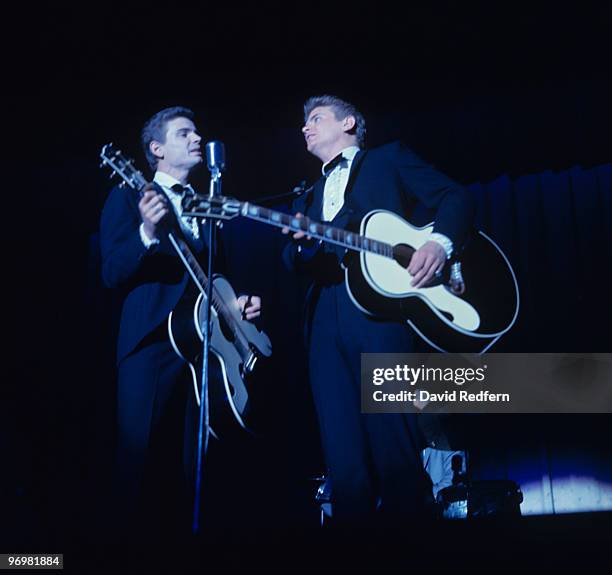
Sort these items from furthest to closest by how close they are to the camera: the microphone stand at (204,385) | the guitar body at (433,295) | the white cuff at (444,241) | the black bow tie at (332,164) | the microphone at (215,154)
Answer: the black bow tie at (332,164) → the white cuff at (444,241) → the guitar body at (433,295) → the microphone at (215,154) → the microphone stand at (204,385)

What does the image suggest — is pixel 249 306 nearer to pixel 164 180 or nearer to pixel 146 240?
pixel 146 240

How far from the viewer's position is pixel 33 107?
4.02 meters

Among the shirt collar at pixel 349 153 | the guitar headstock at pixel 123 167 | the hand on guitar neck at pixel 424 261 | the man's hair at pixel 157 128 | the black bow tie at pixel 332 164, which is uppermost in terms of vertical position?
the man's hair at pixel 157 128

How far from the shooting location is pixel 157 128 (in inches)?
135

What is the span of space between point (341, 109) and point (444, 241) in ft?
3.10

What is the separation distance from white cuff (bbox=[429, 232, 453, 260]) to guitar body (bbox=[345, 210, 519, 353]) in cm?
3

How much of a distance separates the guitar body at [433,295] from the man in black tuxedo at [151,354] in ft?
1.68

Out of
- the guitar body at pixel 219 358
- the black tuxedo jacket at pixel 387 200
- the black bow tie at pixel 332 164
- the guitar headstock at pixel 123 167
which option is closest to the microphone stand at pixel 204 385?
the guitar body at pixel 219 358

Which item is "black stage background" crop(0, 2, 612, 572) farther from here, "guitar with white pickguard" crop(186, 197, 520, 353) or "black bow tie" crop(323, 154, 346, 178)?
"guitar with white pickguard" crop(186, 197, 520, 353)

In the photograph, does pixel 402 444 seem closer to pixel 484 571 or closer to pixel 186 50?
pixel 484 571

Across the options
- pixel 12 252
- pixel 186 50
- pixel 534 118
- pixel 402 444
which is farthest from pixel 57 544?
pixel 534 118

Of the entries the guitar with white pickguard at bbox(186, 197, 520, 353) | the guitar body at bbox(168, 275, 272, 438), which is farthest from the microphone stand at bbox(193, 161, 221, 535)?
the guitar body at bbox(168, 275, 272, 438)

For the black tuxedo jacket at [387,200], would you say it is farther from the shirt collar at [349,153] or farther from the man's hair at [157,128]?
the man's hair at [157,128]

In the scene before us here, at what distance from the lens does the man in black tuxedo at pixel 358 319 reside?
2779mm
